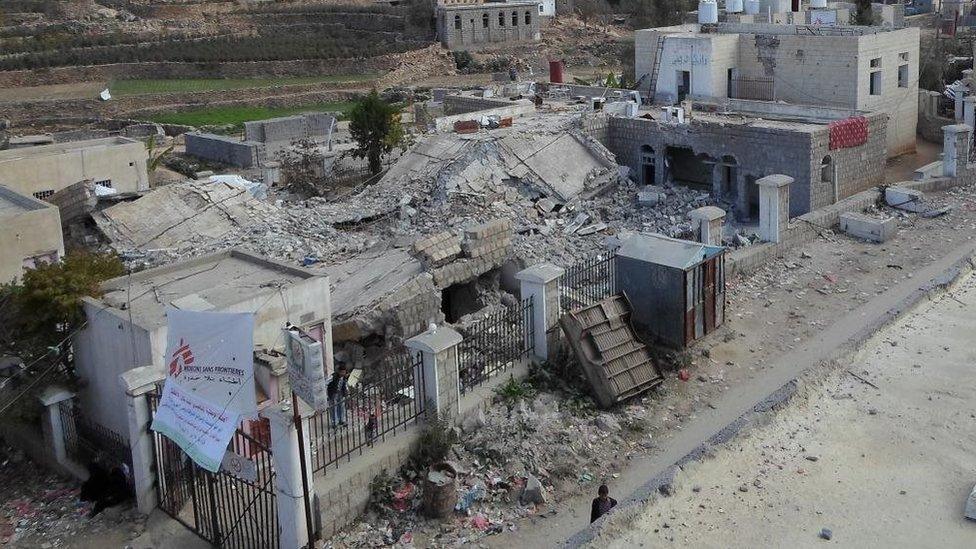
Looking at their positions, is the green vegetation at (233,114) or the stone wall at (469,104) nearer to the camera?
the stone wall at (469,104)

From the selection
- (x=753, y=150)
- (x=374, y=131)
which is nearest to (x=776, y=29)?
(x=753, y=150)

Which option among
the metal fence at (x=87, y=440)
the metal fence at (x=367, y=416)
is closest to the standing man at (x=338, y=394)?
the metal fence at (x=367, y=416)

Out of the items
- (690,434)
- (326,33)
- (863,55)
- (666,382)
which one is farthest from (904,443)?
(326,33)

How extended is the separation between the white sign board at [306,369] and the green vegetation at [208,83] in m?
40.6

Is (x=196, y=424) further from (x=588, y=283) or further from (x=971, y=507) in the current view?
(x=971, y=507)

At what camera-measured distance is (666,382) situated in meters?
12.1

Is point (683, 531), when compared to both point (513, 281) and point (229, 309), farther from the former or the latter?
point (513, 281)

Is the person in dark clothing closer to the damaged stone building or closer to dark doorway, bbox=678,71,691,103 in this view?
the damaged stone building

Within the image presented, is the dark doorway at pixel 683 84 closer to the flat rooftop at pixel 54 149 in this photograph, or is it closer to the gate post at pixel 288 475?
the flat rooftop at pixel 54 149

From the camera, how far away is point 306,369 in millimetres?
8250

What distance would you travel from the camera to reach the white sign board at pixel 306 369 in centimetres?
817

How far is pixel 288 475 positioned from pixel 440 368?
7.50 feet

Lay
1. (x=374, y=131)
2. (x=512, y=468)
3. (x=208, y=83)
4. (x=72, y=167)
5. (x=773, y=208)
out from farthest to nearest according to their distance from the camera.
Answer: (x=208, y=83) → (x=374, y=131) → (x=72, y=167) → (x=773, y=208) → (x=512, y=468)

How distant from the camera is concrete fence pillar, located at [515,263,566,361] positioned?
469 inches
